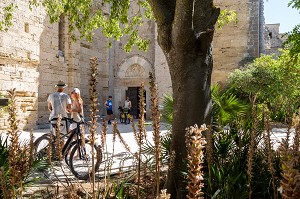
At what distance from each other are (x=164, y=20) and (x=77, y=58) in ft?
44.4

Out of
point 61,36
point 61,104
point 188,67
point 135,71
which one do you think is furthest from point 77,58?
point 188,67

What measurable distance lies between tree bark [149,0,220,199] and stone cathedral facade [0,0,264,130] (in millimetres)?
10258

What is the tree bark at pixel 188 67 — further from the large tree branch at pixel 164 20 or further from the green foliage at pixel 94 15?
the green foliage at pixel 94 15

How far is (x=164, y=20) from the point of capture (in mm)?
3510

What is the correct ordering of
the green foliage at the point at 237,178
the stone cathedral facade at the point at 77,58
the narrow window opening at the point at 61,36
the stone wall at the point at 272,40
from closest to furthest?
the green foliage at the point at 237,178 < the stone cathedral facade at the point at 77,58 < the narrow window opening at the point at 61,36 < the stone wall at the point at 272,40

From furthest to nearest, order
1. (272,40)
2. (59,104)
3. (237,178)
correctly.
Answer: (272,40) < (59,104) < (237,178)

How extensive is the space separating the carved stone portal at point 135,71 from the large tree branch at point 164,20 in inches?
682

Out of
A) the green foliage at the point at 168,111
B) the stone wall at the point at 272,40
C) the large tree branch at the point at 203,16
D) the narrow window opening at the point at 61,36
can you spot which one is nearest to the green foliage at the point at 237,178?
the large tree branch at the point at 203,16

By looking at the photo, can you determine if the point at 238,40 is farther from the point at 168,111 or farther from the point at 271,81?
the point at 168,111

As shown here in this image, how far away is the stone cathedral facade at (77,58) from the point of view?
12891mm

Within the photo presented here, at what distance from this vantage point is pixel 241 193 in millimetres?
2730

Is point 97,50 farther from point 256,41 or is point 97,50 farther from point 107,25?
point 107,25

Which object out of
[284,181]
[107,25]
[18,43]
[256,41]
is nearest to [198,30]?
[284,181]

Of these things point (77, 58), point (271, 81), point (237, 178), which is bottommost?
point (237, 178)
